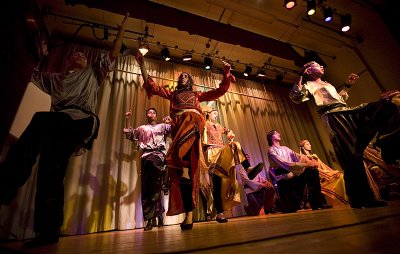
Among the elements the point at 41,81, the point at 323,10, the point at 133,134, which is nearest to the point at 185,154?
the point at 41,81

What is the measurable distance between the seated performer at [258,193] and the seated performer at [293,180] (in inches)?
6.7

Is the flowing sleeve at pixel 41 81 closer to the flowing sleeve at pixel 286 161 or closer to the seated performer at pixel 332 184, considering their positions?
the flowing sleeve at pixel 286 161

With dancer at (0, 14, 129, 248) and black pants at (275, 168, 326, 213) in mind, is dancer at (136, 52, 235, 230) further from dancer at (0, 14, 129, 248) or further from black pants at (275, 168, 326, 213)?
black pants at (275, 168, 326, 213)

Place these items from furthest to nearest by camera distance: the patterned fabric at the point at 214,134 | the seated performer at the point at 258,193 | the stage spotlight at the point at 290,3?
the stage spotlight at the point at 290,3 → the seated performer at the point at 258,193 → the patterned fabric at the point at 214,134

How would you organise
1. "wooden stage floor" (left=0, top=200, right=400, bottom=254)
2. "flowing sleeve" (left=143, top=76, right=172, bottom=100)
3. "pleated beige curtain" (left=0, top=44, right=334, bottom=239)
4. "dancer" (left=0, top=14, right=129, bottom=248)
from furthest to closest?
"pleated beige curtain" (left=0, top=44, right=334, bottom=239) → "flowing sleeve" (left=143, top=76, right=172, bottom=100) → "dancer" (left=0, top=14, right=129, bottom=248) → "wooden stage floor" (left=0, top=200, right=400, bottom=254)

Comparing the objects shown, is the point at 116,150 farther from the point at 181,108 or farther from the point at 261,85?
the point at 261,85

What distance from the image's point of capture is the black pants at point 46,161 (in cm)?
120

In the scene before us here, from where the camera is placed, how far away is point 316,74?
252 cm

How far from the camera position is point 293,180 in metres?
3.51

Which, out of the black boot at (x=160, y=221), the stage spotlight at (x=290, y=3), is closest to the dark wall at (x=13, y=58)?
the black boot at (x=160, y=221)

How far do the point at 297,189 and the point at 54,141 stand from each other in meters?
3.44

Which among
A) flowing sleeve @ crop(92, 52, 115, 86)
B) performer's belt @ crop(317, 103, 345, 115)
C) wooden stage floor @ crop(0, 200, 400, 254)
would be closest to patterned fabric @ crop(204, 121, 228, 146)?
performer's belt @ crop(317, 103, 345, 115)

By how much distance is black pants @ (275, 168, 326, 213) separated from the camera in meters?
3.29

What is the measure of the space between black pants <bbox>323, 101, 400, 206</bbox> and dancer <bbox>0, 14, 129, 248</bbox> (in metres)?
2.22
